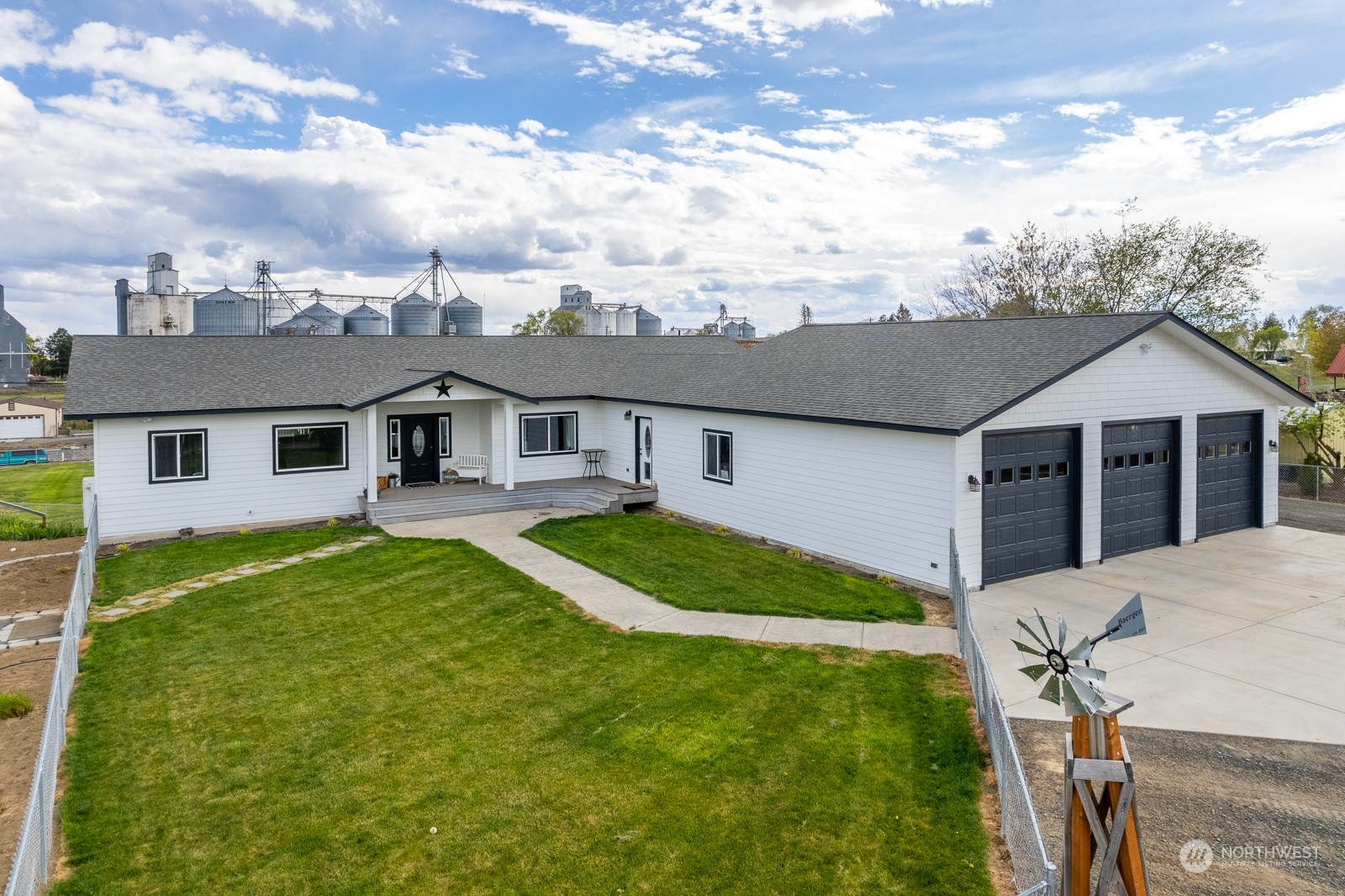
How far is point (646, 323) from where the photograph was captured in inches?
2093

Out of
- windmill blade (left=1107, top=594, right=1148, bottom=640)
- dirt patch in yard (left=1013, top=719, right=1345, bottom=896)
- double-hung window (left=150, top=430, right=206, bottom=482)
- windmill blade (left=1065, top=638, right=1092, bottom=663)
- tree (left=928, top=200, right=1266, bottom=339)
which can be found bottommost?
dirt patch in yard (left=1013, top=719, right=1345, bottom=896)

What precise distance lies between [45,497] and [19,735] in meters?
23.4

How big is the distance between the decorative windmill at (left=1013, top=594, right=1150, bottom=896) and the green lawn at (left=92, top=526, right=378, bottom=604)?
13.8 meters

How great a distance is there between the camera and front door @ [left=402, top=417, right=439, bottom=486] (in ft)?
69.0

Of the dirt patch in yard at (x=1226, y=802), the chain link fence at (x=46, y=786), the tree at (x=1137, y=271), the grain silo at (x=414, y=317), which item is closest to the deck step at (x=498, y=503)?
the chain link fence at (x=46, y=786)

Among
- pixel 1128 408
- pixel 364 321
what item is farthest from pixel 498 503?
pixel 364 321

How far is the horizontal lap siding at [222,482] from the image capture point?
16734 mm

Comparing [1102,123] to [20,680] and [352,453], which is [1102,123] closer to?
[352,453]

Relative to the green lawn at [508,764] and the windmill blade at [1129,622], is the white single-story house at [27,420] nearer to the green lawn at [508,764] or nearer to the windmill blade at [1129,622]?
the green lawn at [508,764]

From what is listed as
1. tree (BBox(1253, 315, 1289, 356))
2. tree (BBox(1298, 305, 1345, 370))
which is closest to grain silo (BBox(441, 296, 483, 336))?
tree (BBox(1298, 305, 1345, 370))

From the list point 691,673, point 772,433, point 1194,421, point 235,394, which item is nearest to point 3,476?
point 235,394

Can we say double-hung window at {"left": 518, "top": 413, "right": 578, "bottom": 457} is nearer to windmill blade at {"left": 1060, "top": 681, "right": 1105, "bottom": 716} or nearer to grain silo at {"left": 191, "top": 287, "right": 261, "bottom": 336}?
grain silo at {"left": 191, "top": 287, "right": 261, "bottom": 336}

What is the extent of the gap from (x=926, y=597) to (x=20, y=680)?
40.4 feet

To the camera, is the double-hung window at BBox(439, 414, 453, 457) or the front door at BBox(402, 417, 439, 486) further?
the double-hung window at BBox(439, 414, 453, 457)
